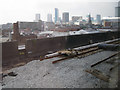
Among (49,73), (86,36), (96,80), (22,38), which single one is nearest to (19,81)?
(49,73)

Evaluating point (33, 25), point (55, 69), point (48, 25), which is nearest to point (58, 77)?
point (55, 69)

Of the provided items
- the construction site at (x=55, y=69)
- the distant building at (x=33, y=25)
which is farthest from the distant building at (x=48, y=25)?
the construction site at (x=55, y=69)

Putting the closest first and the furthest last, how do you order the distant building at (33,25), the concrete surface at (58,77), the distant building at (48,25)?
the concrete surface at (58,77) < the distant building at (33,25) < the distant building at (48,25)

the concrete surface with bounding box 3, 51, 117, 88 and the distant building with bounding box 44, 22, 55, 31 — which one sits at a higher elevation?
the distant building with bounding box 44, 22, 55, 31

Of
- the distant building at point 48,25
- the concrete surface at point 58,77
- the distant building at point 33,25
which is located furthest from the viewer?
the distant building at point 48,25

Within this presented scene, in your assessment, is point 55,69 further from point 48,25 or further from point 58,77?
point 48,25

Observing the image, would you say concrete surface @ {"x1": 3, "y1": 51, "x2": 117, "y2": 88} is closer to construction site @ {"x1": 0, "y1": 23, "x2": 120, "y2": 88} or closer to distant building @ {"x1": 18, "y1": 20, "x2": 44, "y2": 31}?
construction site @ {"x1": 0, "y1": 23, "x2": 120, "y2": 88}

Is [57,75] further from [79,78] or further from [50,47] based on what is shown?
[50,47]

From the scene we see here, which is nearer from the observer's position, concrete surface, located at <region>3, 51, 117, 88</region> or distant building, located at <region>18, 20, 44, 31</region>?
concrete surface, located at <region>3, 51, 117, 88</region>

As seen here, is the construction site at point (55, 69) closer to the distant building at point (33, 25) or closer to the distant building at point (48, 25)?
the distant building at point (33, 25)

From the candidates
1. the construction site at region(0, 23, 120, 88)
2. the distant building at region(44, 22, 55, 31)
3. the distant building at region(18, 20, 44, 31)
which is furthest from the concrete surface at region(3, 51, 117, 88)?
the distant building at region(44, 22, 55, 31)

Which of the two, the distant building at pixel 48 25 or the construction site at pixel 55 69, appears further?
the distant building at pixel 48 25

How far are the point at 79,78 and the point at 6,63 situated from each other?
197 inches

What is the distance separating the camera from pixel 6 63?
25.0ft
